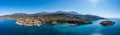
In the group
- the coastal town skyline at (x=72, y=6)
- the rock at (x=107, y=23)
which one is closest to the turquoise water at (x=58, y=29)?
the rock at (x=107, y=23)

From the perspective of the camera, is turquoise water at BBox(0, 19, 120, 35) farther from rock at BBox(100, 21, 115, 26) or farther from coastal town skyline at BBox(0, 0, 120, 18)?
coastal town skyline at BBox(0, 0, 120, 18)

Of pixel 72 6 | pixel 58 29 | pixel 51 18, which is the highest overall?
pixel 72 6

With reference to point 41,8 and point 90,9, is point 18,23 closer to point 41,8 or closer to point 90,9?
point 41,8

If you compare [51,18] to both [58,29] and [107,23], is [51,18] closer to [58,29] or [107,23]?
[58,29]

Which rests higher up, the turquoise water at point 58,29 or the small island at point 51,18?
the small island at point 51,18

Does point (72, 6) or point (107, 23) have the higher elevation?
point (72, 6)

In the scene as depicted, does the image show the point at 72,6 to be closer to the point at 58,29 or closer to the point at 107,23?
the point at 58,29

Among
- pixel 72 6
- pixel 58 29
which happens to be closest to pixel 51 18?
pixel 58 29

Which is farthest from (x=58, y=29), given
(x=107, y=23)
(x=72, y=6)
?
(x=107, y=23)

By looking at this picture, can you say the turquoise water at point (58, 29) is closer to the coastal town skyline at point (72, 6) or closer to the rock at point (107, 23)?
the rock at point (107, 23)
